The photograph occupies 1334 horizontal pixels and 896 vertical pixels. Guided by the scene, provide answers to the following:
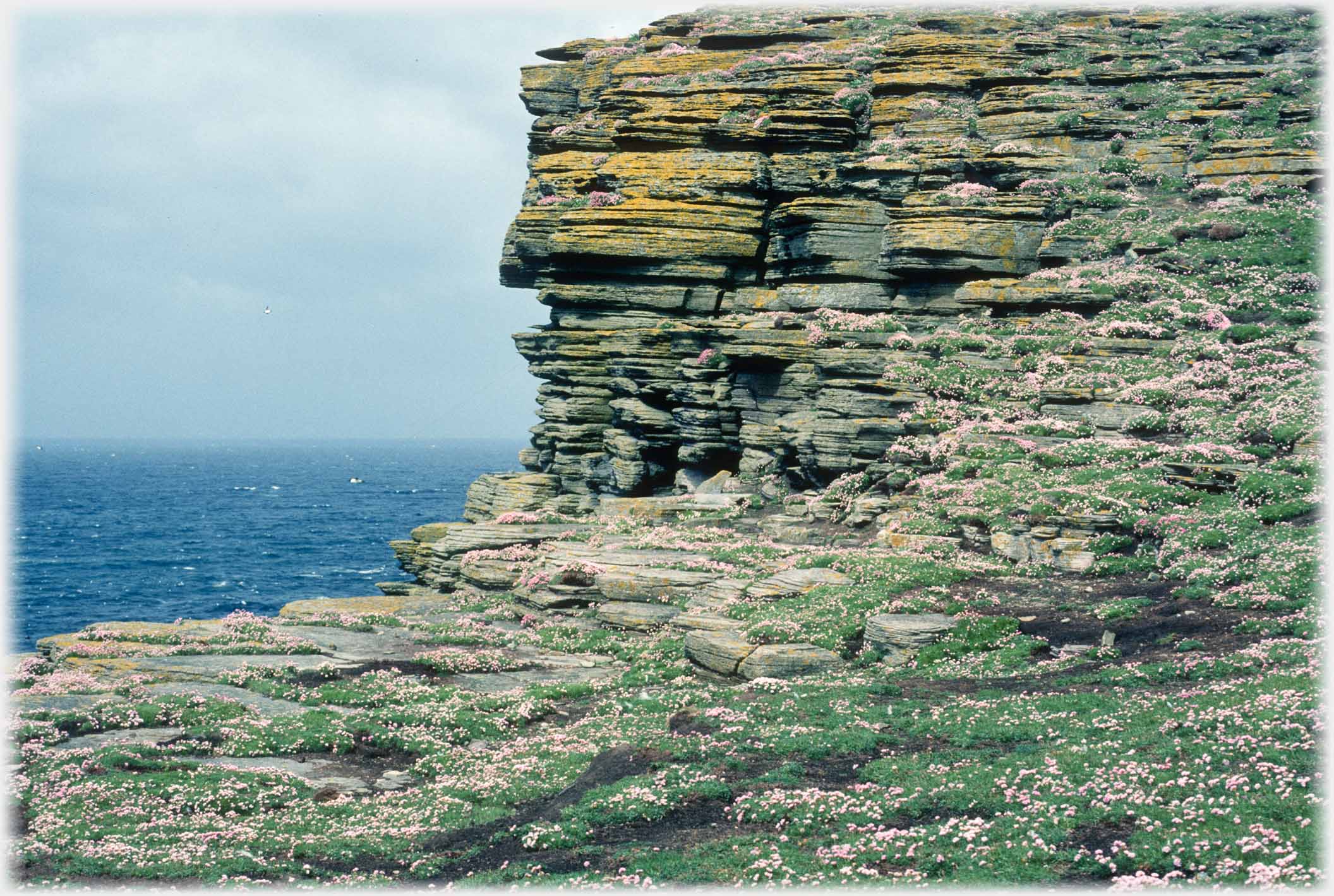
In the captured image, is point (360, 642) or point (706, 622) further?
point (360, 642)

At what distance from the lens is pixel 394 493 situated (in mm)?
161625

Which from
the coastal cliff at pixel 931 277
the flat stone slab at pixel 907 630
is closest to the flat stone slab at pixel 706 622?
the flat stone slab at pixel 907 630

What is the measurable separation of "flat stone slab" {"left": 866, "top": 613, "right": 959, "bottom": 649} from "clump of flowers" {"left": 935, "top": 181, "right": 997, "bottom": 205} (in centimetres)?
2707

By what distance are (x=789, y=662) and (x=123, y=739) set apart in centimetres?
1537

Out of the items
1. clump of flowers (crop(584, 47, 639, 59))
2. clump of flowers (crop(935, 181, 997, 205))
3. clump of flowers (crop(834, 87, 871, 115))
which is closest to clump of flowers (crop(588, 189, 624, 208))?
clump of flowers (crop(834, 87, 871, 115))

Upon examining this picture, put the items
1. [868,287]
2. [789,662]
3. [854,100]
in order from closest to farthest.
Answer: [789,662] → [868,287] → [854,100]

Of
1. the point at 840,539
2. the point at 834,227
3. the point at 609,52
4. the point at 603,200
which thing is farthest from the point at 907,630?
the point at 609,52

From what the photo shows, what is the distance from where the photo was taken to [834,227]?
1807 inches

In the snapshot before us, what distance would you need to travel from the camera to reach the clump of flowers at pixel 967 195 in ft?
147

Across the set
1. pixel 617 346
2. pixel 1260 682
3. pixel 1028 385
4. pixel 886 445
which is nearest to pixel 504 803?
pixel 1260 682

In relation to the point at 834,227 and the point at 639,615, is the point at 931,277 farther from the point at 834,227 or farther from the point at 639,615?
the point at 639,615

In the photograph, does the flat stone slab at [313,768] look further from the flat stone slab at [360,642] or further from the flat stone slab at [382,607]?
the flat stone slab at [382,607]

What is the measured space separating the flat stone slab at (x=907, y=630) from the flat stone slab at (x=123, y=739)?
1672 cm

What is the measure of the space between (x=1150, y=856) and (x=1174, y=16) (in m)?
65.4
